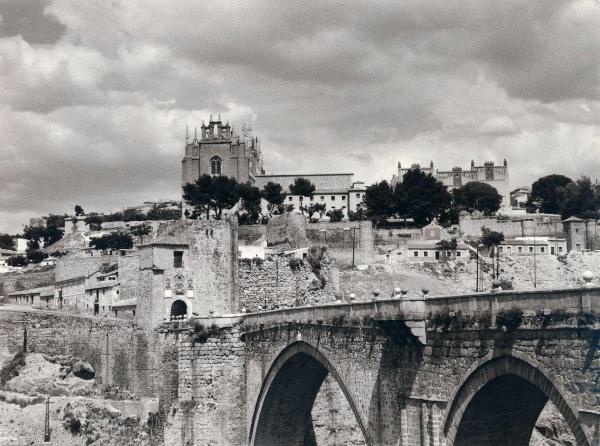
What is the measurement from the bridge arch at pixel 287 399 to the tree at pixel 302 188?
59.9 m

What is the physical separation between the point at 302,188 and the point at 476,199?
71.1 feet

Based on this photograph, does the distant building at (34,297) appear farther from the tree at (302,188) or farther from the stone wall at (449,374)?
the stone wall at (449,374)

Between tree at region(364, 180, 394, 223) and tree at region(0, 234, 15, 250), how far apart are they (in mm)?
63896

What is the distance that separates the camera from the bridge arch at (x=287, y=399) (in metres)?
38.1

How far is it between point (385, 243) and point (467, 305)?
58285 mm

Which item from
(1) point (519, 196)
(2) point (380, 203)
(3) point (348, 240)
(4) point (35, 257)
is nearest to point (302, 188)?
(2) point (380, 203)

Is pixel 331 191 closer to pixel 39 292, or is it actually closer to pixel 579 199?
pixel 579 199

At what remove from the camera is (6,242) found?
13112 centimetres

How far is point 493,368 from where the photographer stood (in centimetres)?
2245

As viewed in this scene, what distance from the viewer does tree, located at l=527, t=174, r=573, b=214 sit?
346 feet

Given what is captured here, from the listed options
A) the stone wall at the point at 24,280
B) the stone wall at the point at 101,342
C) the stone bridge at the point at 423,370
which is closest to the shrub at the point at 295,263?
the stone wall at the point at 101,342

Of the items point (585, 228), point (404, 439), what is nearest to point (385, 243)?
point (585, 228)

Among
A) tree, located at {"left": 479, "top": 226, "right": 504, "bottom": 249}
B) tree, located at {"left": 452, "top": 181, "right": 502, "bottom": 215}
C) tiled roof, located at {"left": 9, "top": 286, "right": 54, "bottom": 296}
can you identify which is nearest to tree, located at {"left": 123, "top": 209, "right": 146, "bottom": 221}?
tree, located at {"left": 452, "top": 181, "right": 502, "bottom": 215}

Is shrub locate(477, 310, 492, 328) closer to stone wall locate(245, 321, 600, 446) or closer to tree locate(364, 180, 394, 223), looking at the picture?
stone wall locate(245, 321, 600, 446)
